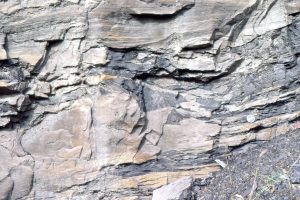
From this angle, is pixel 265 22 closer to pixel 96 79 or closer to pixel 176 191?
pixel 96 79

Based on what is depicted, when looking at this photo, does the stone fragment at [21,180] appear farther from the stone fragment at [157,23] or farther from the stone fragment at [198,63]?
the stone fragment at [198,63]

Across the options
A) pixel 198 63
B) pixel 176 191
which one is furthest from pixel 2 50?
pixel 176 191

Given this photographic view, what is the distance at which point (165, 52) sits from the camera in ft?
16.7

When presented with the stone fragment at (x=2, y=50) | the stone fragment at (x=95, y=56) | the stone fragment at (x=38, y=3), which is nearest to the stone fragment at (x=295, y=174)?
the stone fragment at (x=95, y=56)

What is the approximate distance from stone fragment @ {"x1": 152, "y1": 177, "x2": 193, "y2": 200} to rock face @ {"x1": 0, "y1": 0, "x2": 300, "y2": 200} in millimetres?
14

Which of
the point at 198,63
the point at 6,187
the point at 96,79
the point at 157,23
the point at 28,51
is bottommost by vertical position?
the point at 6,187

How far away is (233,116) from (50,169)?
1967mm

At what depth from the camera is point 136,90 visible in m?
5.08

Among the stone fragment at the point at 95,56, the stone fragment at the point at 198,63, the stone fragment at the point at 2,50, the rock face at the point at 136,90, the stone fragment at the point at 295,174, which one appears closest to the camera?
the stone fragment at the point at 295,174

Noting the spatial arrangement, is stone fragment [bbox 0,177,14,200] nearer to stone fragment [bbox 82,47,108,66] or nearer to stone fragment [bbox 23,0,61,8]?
stone fragment [bbox 82,47,108,66]

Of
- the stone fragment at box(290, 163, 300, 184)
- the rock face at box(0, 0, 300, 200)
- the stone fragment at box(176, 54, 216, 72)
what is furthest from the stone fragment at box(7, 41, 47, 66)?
the stone fragment at box(290, 163, 300, 184)

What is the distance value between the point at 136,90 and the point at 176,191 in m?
1.10

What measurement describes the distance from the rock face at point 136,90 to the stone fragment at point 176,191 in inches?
0.5

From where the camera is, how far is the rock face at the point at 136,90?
191 inches
